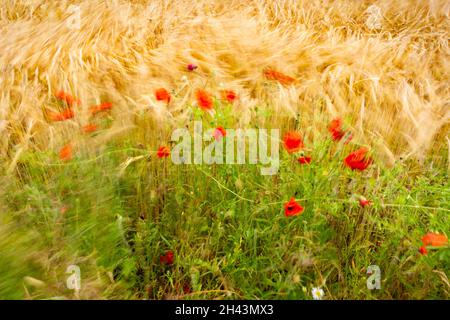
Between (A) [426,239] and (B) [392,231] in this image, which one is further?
(B) [392,231]

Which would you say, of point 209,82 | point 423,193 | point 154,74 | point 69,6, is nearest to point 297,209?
point 423,193

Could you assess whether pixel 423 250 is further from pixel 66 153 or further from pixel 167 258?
pixel 66 153

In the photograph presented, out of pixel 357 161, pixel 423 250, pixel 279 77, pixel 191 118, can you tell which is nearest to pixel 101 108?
pixel 191 118

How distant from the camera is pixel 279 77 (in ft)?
5.97

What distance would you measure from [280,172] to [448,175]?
457 millimetres

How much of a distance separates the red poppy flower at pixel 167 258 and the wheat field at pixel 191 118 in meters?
0.03

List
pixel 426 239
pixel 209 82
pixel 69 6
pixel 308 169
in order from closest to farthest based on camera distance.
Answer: pixel 426 239
pixel 308 169
pixel 209 82
pixel 69 6

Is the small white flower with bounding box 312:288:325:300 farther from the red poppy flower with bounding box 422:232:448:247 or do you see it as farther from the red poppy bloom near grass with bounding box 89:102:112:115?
the red poppy bloom near grass with bounding box 89:102:112:115

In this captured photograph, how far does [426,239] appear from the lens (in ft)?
4.01

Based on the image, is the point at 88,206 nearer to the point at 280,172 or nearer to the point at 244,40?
the point at 280,172

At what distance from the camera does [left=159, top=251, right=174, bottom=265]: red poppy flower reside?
1.38m

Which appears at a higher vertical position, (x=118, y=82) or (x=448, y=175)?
(x=118, y=82)

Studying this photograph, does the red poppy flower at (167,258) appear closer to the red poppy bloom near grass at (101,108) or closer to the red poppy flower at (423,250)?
the red poppy bloom near grass at (101,108)

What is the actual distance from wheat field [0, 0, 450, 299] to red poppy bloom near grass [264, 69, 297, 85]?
20 millimetres
